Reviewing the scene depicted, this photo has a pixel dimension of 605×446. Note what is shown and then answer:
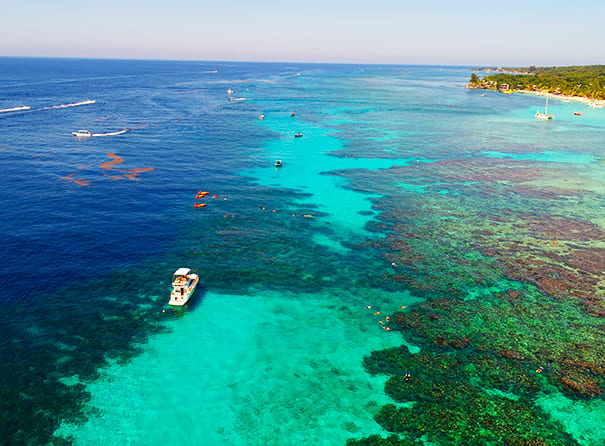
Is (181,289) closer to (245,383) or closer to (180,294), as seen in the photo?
(180,294)

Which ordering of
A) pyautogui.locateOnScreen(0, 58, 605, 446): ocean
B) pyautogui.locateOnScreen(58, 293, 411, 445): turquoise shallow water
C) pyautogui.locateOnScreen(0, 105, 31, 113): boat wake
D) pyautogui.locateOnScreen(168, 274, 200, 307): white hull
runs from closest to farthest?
pyautogui.locateOnScreen(58, 293, 411, 445): turquoise shallow water → pyautogui.locateOnScreen(0, 58, 605, 446): ocean → pyautogui.locateOnScreen(168, 274, 200, 307): white hull → pyautogui.locateOnScreen(0, 105, 31, 113): boat wake

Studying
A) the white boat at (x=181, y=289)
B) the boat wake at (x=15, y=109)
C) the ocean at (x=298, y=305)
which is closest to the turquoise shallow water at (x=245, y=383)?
the ocean at (x=298, y=305)

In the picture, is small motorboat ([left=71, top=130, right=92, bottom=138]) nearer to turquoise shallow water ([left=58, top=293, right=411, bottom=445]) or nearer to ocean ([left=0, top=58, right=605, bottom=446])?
ocean ([left=0, top=58, right=605, bottom=446])

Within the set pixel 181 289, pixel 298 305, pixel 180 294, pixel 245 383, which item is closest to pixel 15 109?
pixel 181 289

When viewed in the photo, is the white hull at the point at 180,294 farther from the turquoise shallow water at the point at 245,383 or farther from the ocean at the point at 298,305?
the turquoise shallow water at the point at 245,383

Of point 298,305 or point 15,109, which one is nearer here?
point 298,305

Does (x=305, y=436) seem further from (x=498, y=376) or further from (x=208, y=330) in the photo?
(x=498, y=376)

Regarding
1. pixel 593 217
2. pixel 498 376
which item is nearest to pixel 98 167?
pixel 498 376

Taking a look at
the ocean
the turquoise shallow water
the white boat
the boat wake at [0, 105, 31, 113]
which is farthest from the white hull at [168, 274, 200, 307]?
the boat wake at [0, 105, 31, 113]
